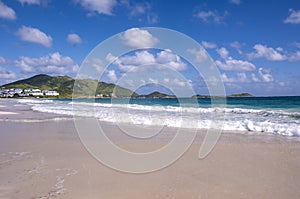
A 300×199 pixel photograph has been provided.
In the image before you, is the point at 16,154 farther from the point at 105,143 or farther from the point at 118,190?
the point at 118,190

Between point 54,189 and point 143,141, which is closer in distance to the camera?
point 54,189

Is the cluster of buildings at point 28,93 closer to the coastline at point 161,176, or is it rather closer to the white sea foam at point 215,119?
the white sea foam at point 215,119

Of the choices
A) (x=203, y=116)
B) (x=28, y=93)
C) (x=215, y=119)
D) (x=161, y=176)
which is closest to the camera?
(x=161, y=176)

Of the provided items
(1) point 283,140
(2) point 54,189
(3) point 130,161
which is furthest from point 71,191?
(1) point 283,140

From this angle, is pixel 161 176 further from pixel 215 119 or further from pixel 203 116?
pixel 203 116

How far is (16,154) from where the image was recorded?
779 centimetres

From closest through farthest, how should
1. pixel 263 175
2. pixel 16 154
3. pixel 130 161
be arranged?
pixel 263 175 → pixel 130 161 → pixel 16 154

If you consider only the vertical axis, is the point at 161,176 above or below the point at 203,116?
below

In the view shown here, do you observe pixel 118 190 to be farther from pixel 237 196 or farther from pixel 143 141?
pixel 143 141

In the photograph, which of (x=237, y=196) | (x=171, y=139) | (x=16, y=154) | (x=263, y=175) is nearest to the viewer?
(x=237, y=196)

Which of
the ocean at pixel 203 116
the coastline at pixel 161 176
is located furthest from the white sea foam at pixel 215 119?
the coastline at pixel 161 176

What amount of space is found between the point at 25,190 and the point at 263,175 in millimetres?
4609

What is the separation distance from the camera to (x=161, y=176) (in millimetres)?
5766

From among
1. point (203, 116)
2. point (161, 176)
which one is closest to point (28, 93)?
point (203, 116)
